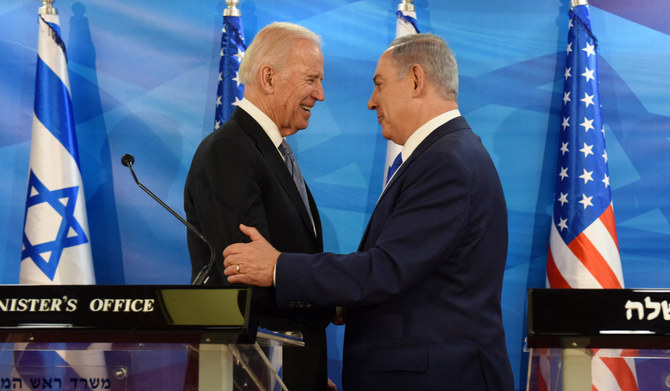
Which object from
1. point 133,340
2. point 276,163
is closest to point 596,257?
point 276,163

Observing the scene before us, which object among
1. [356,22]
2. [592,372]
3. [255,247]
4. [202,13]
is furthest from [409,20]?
[592,372]

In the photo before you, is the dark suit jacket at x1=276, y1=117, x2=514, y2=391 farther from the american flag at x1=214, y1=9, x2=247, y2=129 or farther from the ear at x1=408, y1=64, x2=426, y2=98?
the american flag at x1=214, y1=9, x2=247, y2=129

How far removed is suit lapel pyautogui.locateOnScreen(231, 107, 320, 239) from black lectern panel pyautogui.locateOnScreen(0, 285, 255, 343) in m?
0.75

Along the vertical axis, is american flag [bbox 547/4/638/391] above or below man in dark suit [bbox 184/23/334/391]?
above

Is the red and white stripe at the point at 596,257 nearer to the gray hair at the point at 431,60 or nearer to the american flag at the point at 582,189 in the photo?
the american flag at the point at 582,189

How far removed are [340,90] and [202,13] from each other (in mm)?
907

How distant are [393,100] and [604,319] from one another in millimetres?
1027

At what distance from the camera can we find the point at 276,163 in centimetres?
213

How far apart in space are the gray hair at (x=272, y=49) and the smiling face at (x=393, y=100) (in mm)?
364

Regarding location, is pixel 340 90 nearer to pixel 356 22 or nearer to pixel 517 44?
pixel 356 22

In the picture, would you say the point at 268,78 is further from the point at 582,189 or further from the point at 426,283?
the point at 582,189

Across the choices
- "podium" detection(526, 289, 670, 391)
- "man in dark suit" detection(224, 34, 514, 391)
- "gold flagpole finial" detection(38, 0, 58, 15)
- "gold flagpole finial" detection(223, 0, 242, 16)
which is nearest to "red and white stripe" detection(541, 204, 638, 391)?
"man in dark suit" detection(224, 34, 514, 391)

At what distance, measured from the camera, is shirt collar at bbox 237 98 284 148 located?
2303 millimetres

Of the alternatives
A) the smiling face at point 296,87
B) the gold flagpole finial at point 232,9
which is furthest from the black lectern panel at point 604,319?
the gold flagpole finial at point 232,9
